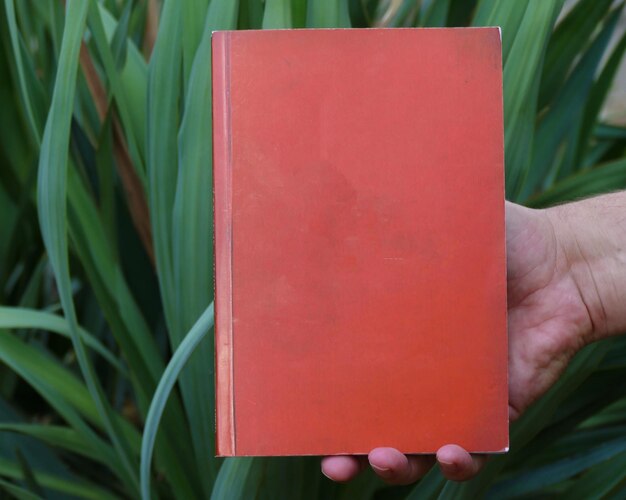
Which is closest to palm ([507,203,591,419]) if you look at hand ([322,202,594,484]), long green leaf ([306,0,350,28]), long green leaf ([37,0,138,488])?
hand ([322,202,594,484])

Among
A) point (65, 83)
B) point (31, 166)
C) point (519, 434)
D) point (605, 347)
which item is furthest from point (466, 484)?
point (31, 166)

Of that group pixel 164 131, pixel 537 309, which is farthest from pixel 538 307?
pixel 164 131

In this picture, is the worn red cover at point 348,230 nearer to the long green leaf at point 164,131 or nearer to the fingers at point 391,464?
the fingers at point 391,464

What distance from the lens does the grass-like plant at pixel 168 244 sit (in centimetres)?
69

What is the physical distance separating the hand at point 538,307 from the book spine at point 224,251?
10.6 inches

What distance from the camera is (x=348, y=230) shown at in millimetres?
589

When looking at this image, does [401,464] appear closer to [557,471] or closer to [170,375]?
[170,375]

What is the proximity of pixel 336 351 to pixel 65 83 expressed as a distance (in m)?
0.31

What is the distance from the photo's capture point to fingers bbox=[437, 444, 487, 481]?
587mm

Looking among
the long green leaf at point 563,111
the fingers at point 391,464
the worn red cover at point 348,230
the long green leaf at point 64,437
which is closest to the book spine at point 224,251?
the worn red cover at point 348,230

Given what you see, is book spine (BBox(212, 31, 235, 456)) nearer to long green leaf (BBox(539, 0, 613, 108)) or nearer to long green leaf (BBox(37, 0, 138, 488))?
long green leaf (BBox(37, 0, 138, 488))

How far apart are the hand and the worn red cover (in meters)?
0.15

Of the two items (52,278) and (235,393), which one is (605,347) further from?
(52,278)

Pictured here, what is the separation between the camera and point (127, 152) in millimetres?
869
